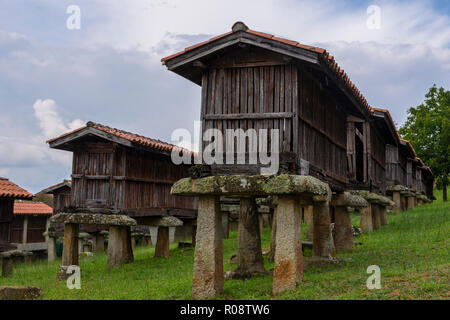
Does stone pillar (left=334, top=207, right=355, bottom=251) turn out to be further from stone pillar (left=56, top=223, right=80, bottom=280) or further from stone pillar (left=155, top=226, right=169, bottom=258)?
stone pillar (left=56, top=223, right=80, bottom=280)

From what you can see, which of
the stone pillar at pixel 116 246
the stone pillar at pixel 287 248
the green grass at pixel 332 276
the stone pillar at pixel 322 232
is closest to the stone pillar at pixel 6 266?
the green grass at pixel 332 276

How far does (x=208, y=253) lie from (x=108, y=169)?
6.46m

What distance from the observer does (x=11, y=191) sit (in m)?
13.6

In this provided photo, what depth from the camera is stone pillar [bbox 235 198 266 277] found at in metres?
8.61

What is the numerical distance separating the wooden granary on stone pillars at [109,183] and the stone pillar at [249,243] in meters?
4.48

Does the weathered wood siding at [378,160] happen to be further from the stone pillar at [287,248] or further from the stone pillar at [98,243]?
the stone pillar at [98,243]

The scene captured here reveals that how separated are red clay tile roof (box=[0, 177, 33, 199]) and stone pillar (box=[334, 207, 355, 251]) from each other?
377 inches

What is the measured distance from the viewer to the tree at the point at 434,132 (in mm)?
27078

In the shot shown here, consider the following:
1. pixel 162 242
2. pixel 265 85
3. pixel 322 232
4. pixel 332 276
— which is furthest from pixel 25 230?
pixel 332 276

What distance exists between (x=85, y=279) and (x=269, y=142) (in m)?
6.48

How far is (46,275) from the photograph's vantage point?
12797mm

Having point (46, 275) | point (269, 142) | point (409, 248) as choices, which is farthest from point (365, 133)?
point (46, 275)
